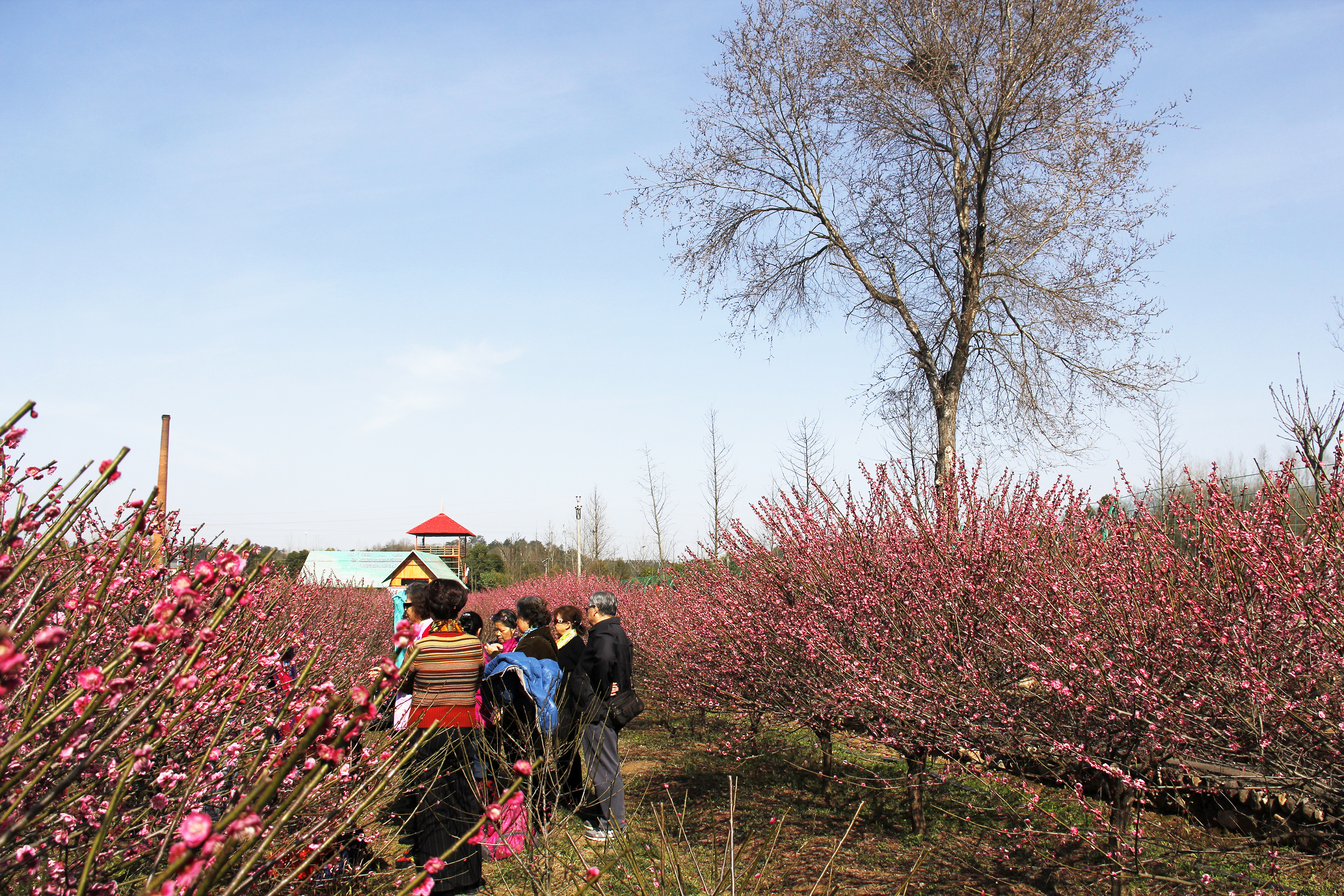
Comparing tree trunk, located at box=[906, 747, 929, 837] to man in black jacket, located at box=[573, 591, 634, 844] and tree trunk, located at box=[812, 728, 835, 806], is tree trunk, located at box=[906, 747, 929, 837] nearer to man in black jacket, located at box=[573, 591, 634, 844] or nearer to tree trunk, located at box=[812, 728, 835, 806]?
tree trunk, located at box=[812, 728, 835, 806]

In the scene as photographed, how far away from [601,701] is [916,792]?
2.29 m

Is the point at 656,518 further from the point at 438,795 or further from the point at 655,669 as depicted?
the point at 438,795

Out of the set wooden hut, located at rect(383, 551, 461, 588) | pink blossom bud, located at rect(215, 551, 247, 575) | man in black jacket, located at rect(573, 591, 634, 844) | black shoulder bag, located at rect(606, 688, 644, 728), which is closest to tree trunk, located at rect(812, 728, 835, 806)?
black shoulder bag, located at rect(606, 688, 644, 728)

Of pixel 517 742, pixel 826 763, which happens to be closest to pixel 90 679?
pixel 517 742

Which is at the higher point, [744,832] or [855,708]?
[855,708]

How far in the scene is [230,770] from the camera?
2594 mm

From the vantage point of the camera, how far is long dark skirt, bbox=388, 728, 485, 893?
4.37 metres

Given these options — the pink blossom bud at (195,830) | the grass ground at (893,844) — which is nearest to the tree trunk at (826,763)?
the grass ground at (893,844)

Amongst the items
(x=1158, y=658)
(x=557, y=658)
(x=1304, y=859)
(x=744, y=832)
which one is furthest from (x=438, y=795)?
(x=1304, y=859)

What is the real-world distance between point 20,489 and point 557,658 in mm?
4671

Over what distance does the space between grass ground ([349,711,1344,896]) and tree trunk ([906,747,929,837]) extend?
8cm

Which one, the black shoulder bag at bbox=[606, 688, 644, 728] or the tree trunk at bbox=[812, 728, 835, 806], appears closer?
the black shoulder bag at bbox=[606, 688, 644, 728]

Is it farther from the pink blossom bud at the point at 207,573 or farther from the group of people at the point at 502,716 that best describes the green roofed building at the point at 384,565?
the pink blossom bud at the point at 207,573

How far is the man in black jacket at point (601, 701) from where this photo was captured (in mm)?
5637
